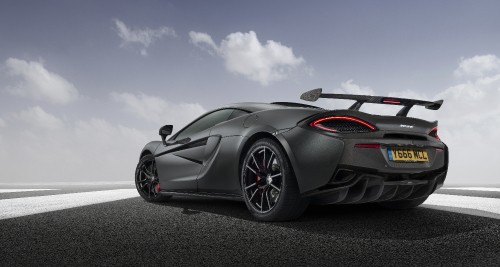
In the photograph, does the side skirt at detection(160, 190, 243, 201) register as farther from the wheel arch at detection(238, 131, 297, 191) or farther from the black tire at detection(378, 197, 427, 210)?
the black tire at detection(378, 197, 427, 210)

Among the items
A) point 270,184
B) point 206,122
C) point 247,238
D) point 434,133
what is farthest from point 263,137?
point 434,133

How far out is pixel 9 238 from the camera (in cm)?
378

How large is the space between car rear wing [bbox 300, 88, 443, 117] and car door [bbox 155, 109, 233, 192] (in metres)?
1.42

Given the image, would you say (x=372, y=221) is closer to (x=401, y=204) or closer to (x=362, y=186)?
(x=362, y=186)

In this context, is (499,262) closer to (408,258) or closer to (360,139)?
(408,258)

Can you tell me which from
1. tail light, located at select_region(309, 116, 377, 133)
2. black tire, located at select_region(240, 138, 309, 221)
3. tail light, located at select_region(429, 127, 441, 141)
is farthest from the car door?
tail light, located at select_region(429, 127, 441, 141)

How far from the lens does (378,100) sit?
4.32 m

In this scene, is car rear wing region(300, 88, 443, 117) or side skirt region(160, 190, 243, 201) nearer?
car rear wing region(300, 88, 443, 117)

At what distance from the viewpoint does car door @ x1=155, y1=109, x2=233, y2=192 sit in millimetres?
5309

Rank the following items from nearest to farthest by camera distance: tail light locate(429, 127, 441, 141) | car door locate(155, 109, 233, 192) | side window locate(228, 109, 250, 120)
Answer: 1. tail light locate(429, 127, 441, 141)
2. side window locate(228, 109, 250, 120)
3. car door locate(155, 109, 233, 192)

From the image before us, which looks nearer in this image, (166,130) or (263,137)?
(263,137)

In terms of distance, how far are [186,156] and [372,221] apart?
226 centimetres

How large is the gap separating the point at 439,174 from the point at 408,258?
164 centimetres

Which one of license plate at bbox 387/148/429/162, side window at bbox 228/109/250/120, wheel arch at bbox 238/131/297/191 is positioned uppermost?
side window at bbox 228/109/250/120
